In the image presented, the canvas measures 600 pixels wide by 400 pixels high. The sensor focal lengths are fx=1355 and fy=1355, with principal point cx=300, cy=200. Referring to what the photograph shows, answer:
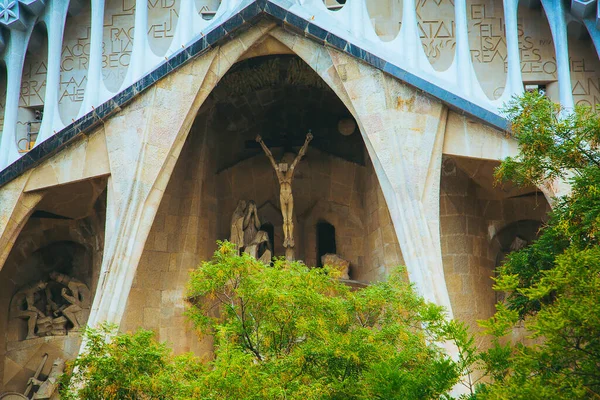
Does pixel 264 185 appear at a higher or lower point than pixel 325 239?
higher

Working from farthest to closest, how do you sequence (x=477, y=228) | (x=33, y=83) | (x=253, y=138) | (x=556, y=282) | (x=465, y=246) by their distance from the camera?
(x=253, y=138) < (x=33, y=83) < (x=477, y=228) < (x=465, y=246) < (x=556, y=282)

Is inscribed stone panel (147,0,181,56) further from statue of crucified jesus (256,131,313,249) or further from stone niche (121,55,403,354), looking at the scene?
statue of crucified jesus (256,131,313,249)

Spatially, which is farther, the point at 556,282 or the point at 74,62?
the point at 74,62

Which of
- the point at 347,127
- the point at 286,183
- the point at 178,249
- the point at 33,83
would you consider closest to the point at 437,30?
the point at 347,127

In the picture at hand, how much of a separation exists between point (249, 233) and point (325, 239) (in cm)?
123

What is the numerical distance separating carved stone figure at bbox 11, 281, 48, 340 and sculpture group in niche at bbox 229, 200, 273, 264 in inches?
108

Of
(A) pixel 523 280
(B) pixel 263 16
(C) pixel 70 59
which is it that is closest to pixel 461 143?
(B) pixel 263 16

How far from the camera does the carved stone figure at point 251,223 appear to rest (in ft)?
60.6

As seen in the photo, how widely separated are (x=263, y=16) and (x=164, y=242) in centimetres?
342

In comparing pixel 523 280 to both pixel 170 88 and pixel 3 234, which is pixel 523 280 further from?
pixel 3 234

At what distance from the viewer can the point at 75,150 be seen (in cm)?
1725

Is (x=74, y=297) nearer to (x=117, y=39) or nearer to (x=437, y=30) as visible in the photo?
(x=117, y=39)

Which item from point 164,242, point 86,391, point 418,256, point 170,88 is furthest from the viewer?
point 164,242

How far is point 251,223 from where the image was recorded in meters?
18.6
